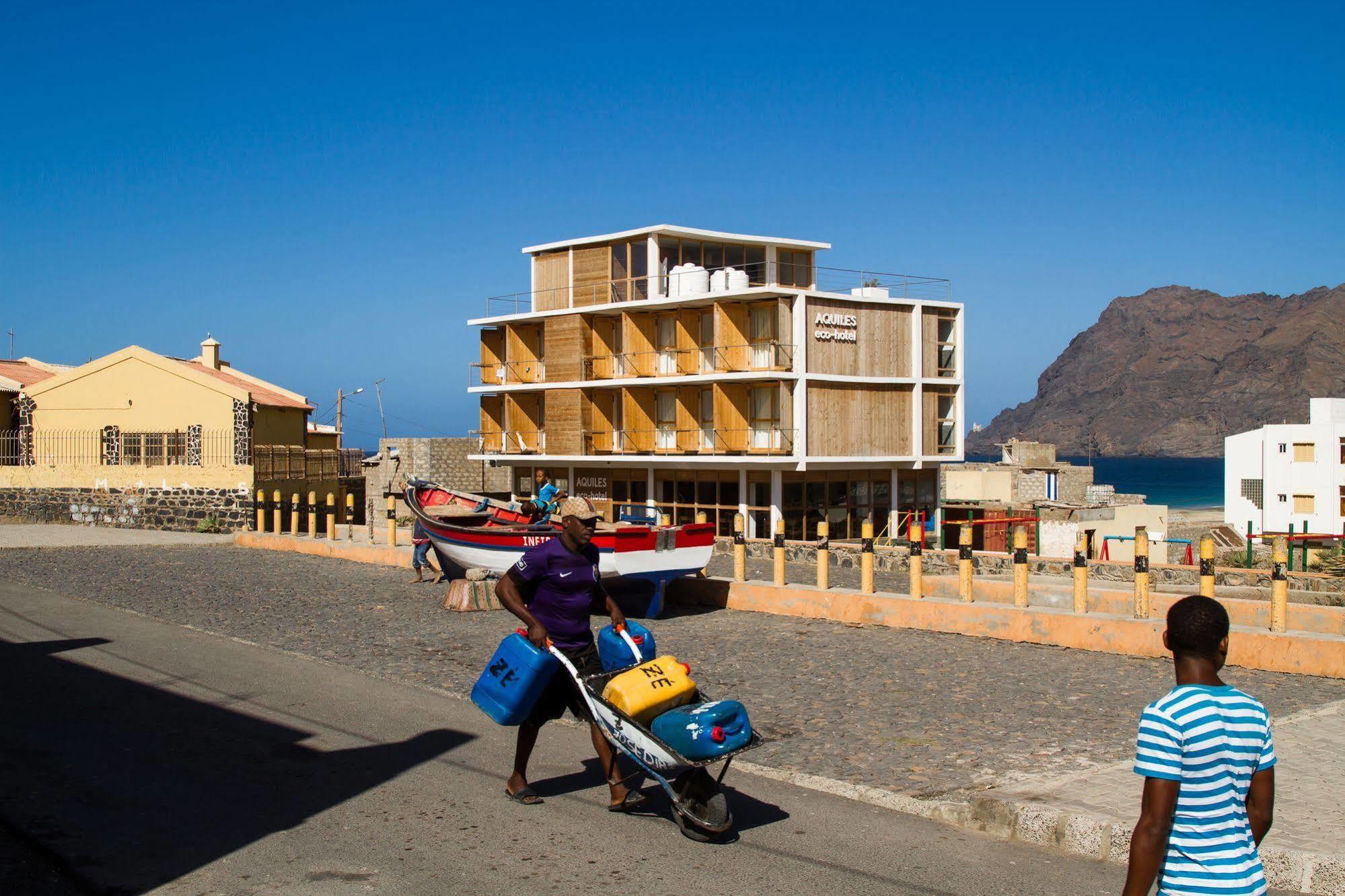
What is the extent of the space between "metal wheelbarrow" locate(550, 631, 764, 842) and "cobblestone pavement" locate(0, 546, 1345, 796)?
165 cm

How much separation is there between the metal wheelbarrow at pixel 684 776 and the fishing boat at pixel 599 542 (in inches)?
347

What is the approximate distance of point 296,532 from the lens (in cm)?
2961

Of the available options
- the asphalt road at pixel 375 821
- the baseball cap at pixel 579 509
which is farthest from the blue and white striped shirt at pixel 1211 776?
the baseball cap at pixel 579 509

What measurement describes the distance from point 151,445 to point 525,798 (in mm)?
35333

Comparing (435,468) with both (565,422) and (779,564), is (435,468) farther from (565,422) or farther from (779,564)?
(779,564)

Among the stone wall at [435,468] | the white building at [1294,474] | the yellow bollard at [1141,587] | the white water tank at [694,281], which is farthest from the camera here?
the white building at [1294,474]

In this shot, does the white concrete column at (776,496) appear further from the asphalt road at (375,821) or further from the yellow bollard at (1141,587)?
the asphalt road at (375,821)

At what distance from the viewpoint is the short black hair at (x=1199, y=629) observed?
3.73 meters

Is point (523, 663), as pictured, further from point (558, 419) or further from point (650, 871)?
point (558, 419)

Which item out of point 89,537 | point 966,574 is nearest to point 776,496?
point 966,574

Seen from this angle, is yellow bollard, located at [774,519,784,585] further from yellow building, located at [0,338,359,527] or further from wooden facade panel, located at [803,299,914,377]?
yellow building, located at [0,338,359,527]

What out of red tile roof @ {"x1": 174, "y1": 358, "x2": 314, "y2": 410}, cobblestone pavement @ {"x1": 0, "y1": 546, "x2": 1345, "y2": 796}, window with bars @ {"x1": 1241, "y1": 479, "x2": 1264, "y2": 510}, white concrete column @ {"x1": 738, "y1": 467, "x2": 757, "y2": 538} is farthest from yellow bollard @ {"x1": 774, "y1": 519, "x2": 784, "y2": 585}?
window with bars @ {"x1": 1241, "y1": 479, "x2": 1264, "y2": 510}

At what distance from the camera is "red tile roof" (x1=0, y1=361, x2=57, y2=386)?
4391 cm

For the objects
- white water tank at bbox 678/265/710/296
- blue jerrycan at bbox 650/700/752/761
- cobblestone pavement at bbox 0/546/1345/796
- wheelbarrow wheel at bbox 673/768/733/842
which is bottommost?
cobblestone pavement at bbox 0/546/1345/796
